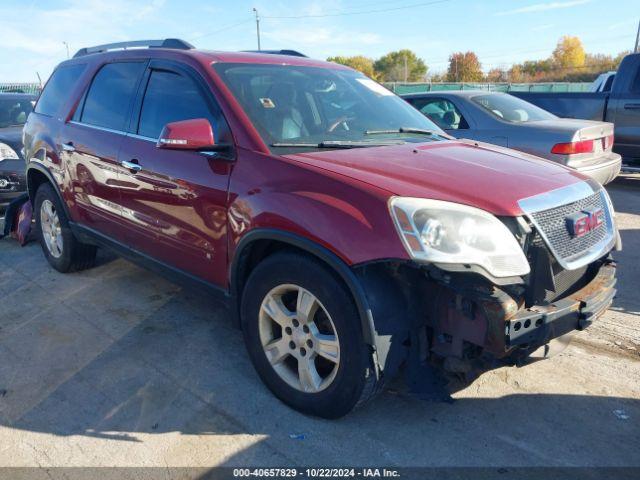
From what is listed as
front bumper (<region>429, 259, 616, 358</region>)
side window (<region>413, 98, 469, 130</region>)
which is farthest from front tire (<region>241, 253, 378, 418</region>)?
side window (<region>413, 98, 469, 130</region>)

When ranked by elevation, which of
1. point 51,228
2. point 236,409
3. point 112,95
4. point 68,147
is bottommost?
point 236,409

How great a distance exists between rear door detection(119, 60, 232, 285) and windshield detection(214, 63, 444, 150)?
247mm

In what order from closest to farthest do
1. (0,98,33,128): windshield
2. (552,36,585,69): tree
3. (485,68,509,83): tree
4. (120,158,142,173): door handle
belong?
(120,158,142,173): door handle → (0,98,33,128): windshield → (485,68,509,83): tree → (552,36,585,69): tree

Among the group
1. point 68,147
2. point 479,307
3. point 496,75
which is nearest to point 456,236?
point 479,307

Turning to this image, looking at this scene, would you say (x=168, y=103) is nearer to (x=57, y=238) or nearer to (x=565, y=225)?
(x=57, y=238)

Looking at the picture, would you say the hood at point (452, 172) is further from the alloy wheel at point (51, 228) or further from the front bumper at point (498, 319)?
the alloy wheel at point (51, 228)

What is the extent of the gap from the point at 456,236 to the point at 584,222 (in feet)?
2.61

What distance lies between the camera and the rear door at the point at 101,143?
3.87 metres

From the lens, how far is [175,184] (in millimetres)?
3244

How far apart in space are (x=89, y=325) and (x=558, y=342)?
3206mm

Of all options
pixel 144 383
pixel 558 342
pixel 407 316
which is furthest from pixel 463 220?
pixel 144 383

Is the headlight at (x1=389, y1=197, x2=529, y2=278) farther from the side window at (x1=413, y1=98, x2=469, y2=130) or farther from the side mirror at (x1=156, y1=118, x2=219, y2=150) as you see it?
the side window at (x1=413, y1=98, x2=469, y2=130)

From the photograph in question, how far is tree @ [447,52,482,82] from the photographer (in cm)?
6545

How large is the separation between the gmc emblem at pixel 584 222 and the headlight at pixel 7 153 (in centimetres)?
748
